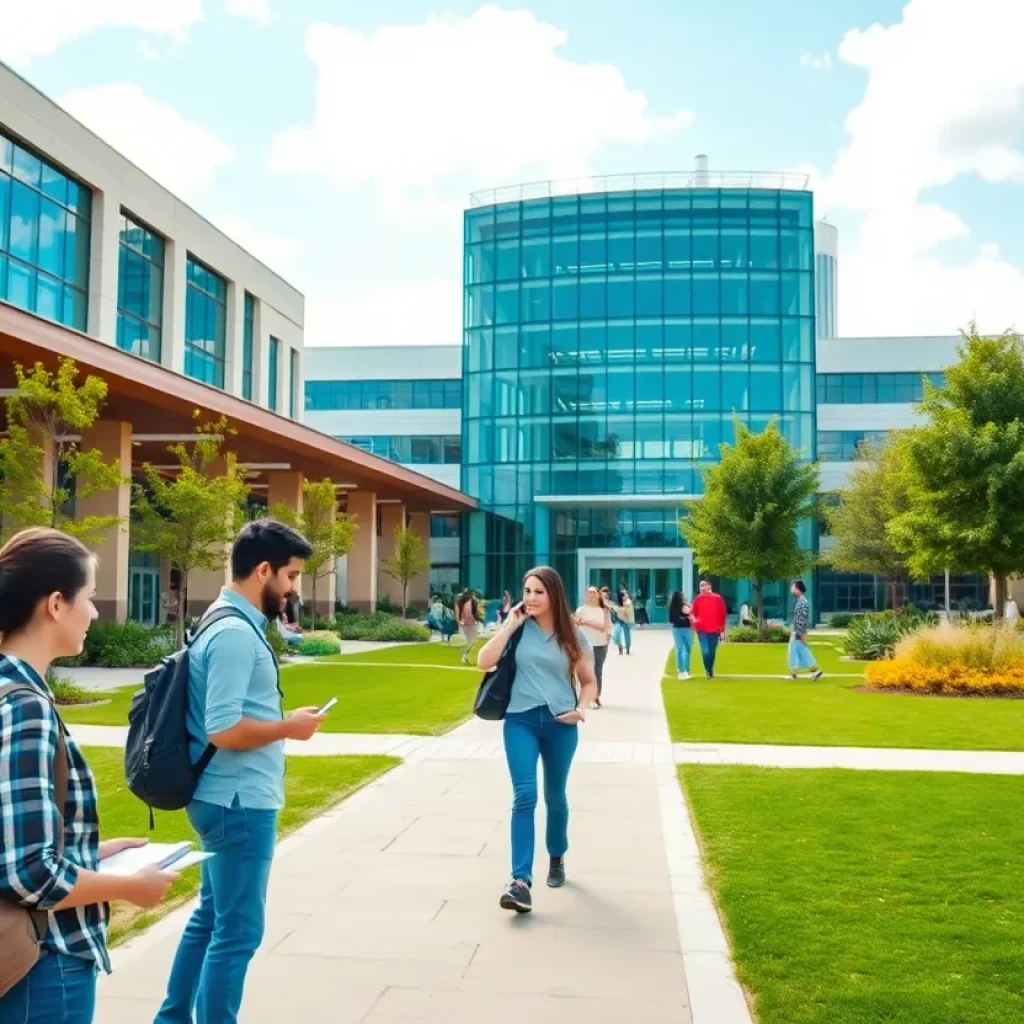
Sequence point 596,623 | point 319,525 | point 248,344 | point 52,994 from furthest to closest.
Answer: point 248,344 < point 319,525 < point 596,623 < point 52,994

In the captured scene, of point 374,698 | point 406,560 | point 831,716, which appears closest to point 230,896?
point 831,716

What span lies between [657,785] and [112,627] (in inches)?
671

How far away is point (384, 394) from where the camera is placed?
65875mm

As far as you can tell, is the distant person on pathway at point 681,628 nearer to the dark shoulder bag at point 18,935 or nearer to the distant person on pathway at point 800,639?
the distant person on pathway at point 800,639

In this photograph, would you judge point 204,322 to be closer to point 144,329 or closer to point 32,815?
point 144,329

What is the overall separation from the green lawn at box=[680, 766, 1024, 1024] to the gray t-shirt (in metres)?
1.47

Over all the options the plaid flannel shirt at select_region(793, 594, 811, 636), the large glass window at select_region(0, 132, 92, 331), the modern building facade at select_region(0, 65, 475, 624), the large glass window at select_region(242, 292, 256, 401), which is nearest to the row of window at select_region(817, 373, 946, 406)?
the modern building facade at select_region(0, 65, 475, 624)

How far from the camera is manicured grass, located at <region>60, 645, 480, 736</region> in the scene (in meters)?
14.6

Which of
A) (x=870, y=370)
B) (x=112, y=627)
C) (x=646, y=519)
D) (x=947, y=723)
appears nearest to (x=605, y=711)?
(x=947, y=723)

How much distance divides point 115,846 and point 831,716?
1410cm

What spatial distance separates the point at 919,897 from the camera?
6.54 metres

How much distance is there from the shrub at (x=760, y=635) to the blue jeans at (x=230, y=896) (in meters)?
35.9

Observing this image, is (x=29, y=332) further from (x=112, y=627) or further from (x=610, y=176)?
(x=610, y=176)

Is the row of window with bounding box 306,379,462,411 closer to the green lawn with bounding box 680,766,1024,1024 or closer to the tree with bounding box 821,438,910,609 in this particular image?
the tree with bounding box 821,438,910,609
